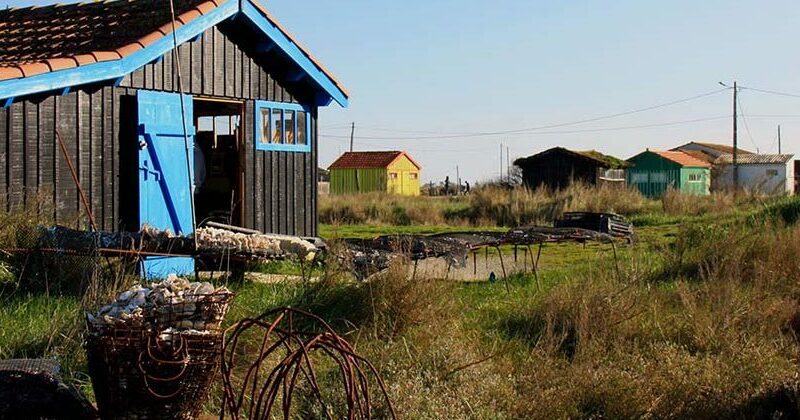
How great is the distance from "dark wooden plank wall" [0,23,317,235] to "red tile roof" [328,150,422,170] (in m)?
45.4

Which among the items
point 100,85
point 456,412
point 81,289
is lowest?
point 456,412

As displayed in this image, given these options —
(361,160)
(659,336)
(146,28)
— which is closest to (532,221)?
(146,28)

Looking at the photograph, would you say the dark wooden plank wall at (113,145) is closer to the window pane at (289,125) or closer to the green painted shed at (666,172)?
the window pane at (289,125)

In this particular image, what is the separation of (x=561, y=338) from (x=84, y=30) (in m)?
8.08

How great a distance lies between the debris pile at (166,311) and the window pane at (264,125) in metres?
10.2

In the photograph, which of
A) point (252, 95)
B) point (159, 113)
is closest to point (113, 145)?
point (159, 113)

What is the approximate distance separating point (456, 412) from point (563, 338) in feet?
7.48

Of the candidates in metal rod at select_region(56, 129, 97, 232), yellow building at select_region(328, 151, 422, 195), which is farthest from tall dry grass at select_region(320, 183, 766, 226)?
yellow building at select_region(328, 151, 422, 195)

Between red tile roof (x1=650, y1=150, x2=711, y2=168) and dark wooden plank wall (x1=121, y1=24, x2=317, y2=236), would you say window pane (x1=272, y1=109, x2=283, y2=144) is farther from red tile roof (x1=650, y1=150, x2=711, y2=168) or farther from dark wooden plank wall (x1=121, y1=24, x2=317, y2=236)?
red tile roof (x1=650, y1=150, x2=711, y2=168)

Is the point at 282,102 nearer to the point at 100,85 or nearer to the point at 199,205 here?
the point at 199,205

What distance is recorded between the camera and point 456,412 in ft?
24.2

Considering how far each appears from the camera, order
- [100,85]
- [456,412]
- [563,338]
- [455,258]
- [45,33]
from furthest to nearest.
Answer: [45,33] < [100,85] < [455,258] < [563,338] < [456,412]

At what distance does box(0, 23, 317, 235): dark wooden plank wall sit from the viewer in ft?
40.3

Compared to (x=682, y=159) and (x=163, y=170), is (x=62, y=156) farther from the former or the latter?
(x=682, y=159)
